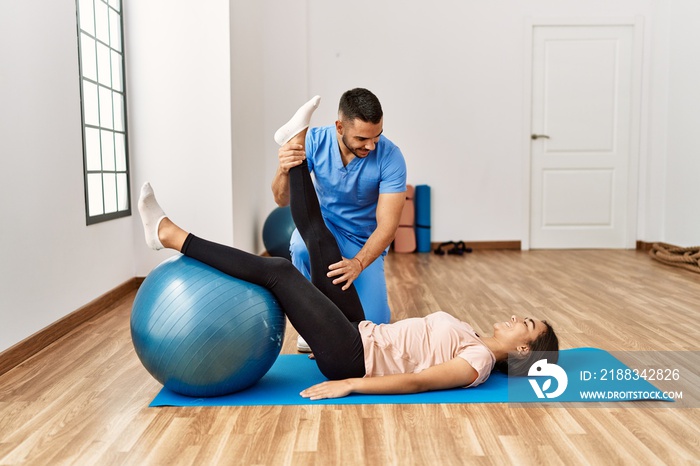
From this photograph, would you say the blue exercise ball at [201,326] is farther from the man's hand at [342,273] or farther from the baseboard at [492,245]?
the baseboard at [492,245]

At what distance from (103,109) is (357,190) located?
1.81 meters

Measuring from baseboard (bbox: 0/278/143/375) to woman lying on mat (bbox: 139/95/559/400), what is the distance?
83 cm

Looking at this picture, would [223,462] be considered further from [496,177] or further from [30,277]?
[496,177]

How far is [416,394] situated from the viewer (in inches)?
92.1

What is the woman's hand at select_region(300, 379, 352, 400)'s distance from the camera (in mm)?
2256

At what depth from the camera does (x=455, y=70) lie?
21.2 ft

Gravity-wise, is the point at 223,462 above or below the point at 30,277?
below

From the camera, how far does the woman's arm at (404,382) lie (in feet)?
7.36

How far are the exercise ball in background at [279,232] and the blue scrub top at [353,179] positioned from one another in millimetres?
1984

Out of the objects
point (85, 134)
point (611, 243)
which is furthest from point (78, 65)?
point (611, 243)

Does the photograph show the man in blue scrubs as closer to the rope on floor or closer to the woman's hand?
the woman's hand

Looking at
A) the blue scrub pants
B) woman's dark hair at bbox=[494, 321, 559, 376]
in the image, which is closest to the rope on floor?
the blue scrub pants

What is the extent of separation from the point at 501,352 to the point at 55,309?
2050 mm

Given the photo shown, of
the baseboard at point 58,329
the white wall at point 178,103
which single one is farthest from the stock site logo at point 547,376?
the white wall at point 178,103
